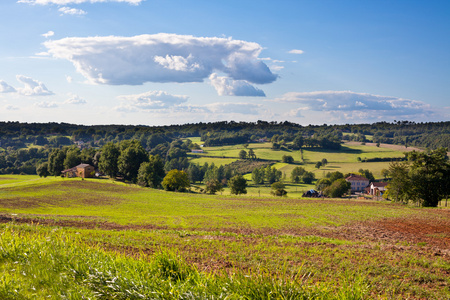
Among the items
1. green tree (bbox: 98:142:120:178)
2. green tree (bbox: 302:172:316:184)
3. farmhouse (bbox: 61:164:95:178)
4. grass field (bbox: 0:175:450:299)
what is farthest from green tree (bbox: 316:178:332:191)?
grass field (bbox: 0:175:450:299)

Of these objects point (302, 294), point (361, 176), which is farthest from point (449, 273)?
point (361, 176)

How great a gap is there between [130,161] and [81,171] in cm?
2077

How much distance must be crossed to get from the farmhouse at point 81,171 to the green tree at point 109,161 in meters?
4.49

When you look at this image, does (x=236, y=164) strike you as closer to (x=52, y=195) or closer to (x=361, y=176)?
(x=361, y=176)

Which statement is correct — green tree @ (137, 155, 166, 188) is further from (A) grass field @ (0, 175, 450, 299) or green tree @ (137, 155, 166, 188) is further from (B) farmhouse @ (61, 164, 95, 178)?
(A) grass field @ (0, 175, 450, 299)

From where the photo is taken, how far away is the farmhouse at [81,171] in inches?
4441

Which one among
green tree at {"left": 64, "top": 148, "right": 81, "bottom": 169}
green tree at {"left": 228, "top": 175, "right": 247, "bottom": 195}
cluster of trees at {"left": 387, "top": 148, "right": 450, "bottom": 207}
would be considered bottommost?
green tree at {"left": 228, "top": 175, "right": 247, "bottom": 195}

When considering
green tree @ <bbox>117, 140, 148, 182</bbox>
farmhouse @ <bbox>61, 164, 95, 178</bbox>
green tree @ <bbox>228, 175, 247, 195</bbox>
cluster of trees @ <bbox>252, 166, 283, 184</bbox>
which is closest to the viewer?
green tree @ <bbox>228, 175, 247, 195</bbox>

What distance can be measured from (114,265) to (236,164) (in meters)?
179

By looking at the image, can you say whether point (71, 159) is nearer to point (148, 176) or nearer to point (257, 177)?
point (148, 176)

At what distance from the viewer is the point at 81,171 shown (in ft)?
371

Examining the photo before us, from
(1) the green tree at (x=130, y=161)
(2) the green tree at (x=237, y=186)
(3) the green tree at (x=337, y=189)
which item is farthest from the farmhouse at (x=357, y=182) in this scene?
(1) the green tree at (x=130, y=161)

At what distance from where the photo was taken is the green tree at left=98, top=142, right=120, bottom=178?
364 ft

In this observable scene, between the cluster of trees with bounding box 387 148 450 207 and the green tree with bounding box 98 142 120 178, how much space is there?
90249 millimetres
